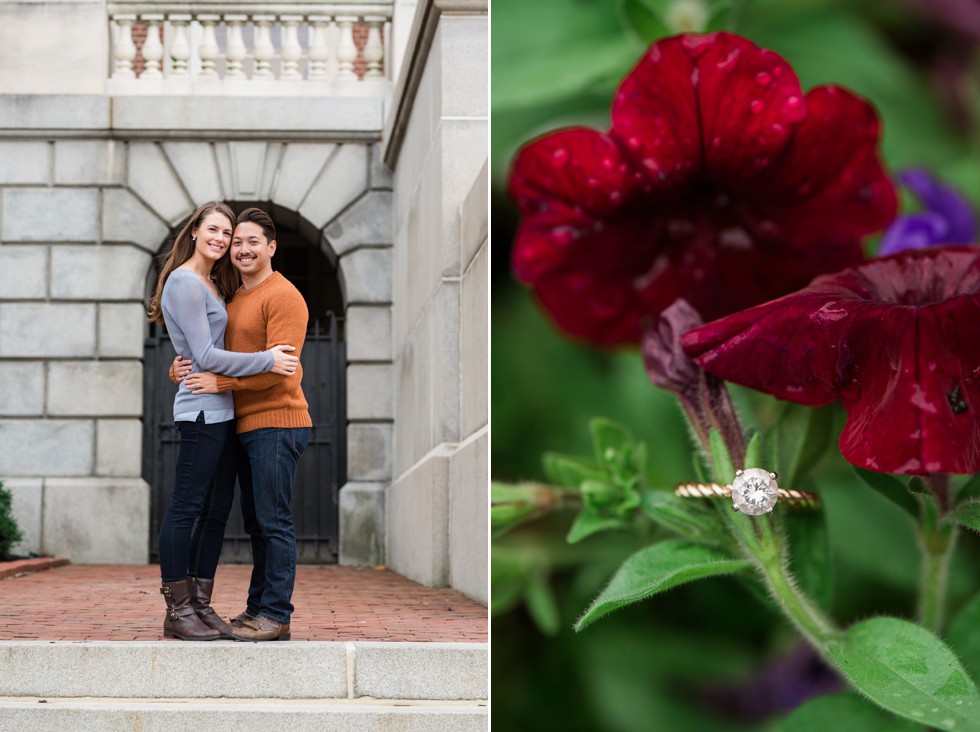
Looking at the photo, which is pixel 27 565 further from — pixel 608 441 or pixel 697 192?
pixel 697 192

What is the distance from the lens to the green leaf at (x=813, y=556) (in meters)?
0.88

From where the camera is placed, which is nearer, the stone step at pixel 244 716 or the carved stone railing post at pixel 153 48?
the stone step at pixel 244 716

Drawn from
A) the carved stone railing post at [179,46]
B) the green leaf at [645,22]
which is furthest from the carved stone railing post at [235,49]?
the green leaf at [645,22]

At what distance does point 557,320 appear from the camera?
41.1 inches

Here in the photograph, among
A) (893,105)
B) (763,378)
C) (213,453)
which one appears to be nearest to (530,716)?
(763,378)

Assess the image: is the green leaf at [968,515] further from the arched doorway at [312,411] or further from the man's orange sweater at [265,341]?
the arched doorway at [312,411]

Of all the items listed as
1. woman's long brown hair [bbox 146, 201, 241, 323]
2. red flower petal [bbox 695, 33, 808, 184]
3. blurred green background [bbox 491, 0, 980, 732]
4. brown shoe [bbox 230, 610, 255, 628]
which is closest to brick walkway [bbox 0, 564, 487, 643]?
brown shoe [bbox 230, 610, 255, 628]

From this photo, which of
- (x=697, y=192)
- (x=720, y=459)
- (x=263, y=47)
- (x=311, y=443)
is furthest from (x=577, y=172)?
A: (x=263, y=47)

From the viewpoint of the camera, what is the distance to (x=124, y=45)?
2.85 metres

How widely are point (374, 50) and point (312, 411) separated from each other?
1126 mm

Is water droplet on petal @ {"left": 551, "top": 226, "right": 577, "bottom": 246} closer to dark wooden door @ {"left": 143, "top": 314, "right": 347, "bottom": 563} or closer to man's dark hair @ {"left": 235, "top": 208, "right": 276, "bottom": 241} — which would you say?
man's dark hair @ {"left": 235, "top": 208, "right": 276, "bottom": 241}

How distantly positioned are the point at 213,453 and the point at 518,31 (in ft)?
3.41

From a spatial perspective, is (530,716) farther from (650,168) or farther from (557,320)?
(650,168)

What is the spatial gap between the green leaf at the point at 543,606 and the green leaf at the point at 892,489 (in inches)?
17.0
